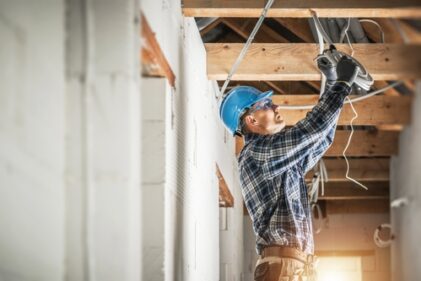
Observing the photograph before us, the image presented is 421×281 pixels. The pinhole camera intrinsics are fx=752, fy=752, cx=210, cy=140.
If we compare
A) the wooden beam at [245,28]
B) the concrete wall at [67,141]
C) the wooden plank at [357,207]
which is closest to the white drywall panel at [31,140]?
the concrete wall at [67,141]

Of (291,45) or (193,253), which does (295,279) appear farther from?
(291,45)

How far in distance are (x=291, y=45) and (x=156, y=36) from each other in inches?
75.0

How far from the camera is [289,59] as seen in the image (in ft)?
14.5

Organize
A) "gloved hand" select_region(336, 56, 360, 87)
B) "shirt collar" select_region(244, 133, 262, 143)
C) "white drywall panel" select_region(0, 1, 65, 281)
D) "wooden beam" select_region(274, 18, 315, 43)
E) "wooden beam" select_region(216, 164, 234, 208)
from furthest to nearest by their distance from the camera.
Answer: "wooden beam" select_region(274, 18, 315, 43) < "wooden beam" select_region(216, 164, 234, 208) < "shirt collar" select_region(244, 133, 262, 143) < "gloved hand" select_region(336, 56, 360, 87) < "white drywall panel" select_region(0, 1, 65, 281)

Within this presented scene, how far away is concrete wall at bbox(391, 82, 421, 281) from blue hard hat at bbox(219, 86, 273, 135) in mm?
2003

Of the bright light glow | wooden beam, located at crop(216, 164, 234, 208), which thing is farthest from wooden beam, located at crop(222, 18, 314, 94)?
the bright light glow

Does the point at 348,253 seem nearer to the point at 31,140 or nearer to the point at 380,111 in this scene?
the point at 380,111

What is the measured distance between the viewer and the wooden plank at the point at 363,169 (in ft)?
24.3

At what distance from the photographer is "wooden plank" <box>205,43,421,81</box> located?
434 cm

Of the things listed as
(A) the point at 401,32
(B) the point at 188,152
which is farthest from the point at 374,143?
(B) the point at 188,152

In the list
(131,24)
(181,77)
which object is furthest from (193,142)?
(131,24)

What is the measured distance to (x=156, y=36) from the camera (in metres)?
2.62

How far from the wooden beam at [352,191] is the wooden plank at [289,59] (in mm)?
4055

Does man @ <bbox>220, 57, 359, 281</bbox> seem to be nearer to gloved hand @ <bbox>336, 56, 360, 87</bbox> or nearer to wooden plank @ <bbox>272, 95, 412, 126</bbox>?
gloved hand @ <bbox>336, 56, 360, 87</bbox>
